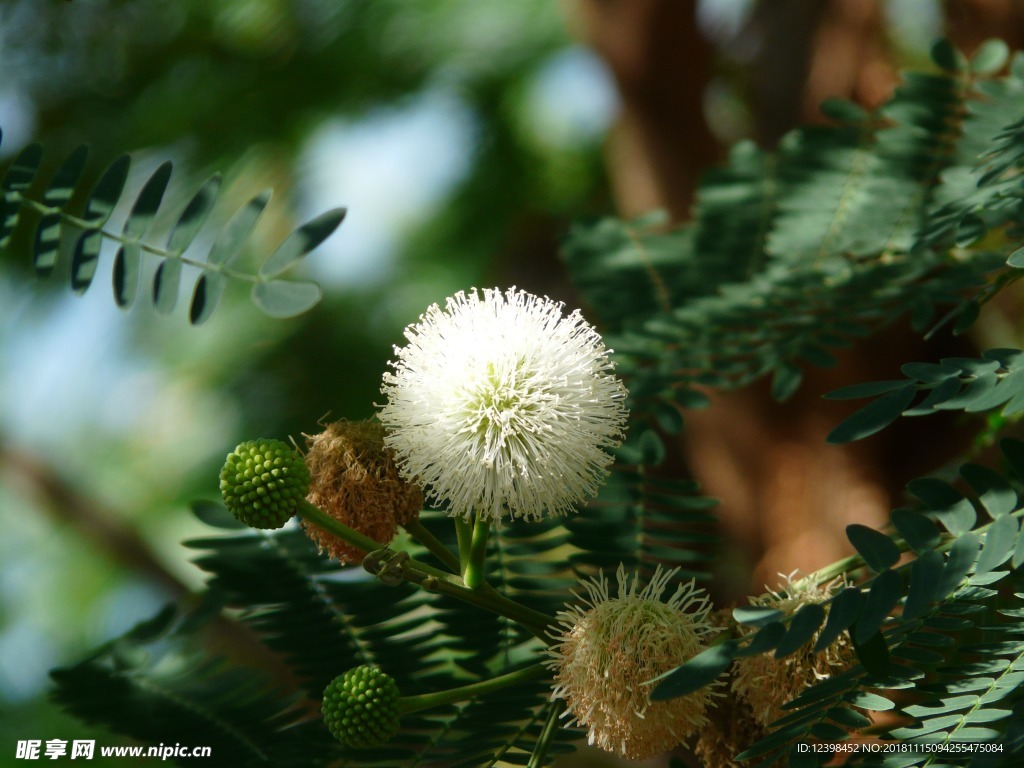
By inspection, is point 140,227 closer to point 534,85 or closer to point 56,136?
point 56,136

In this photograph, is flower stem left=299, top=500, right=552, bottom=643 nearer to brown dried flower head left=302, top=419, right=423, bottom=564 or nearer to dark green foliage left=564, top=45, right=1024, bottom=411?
brown dried flower head left=302, top=419, right=423, bottom=564

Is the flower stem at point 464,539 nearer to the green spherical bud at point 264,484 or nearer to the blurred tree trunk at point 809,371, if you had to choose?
the green spherical bud at point 264,484

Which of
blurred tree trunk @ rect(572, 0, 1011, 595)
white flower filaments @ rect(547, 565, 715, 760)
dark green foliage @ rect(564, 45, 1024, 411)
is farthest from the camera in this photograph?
blurred tree trunk @ rect(572, 0, 1011, 595)

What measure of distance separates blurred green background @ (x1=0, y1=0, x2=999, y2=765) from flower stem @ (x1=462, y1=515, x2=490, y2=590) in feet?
5.90

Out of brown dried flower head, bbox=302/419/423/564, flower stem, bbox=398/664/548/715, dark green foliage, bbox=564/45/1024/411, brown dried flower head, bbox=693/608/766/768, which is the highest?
dark green foliage, bbox=564/45/1024/411

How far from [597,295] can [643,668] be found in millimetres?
736

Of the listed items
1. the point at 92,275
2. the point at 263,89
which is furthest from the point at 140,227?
the point at 263,89

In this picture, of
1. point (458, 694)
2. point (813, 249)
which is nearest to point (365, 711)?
point (458, 694)

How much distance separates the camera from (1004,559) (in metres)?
0.63

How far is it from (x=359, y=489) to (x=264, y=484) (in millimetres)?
79

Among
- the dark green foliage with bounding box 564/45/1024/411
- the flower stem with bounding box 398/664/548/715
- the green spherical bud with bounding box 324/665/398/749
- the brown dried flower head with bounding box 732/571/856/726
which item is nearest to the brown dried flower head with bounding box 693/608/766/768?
the brown dried flower head with bounding box 732/571/856/726

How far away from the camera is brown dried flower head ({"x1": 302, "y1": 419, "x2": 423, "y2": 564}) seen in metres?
0.73

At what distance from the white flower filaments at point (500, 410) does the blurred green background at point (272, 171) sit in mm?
1745

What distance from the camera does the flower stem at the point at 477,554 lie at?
71 cm
